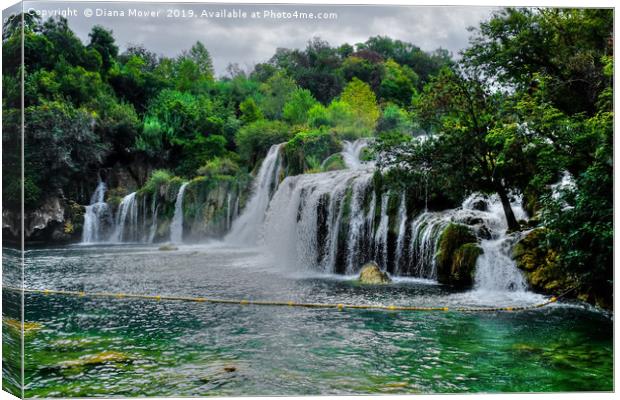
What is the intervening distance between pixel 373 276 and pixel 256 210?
1637mm

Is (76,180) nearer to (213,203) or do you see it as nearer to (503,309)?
(213,203)

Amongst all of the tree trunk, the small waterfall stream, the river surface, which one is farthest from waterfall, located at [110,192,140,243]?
the tree trunk

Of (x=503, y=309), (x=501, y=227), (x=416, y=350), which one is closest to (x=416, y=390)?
(x=416, y=350)

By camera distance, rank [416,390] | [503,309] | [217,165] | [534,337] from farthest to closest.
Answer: [217,165] → [503,309] → [534,337] → [416,390]

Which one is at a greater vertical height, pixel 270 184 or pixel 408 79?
pixel 408 79

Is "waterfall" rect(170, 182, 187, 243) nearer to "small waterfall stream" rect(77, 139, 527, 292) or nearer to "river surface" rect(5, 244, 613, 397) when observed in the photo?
"small waterfall stream" rect(77, 139, 527, 292)

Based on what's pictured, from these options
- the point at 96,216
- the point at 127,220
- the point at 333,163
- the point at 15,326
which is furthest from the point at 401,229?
the point at 15,326

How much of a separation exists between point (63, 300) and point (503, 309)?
13.7ft

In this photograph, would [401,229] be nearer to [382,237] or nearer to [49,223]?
[382,237]

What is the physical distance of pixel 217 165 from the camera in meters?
7.50

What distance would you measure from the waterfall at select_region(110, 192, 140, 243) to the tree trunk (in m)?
4.39

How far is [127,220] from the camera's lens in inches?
305

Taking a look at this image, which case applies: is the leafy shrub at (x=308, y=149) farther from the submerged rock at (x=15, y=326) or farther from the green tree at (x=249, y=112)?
the submerged rock at (x=15, y=326)

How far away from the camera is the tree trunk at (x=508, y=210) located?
7.56m
